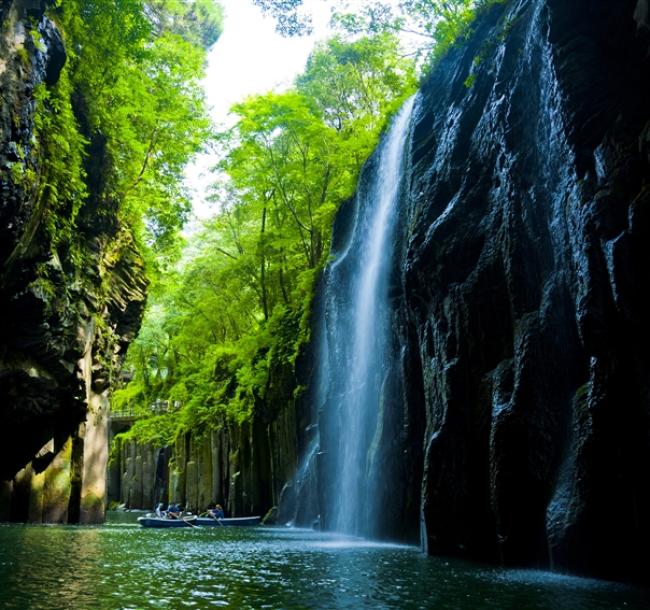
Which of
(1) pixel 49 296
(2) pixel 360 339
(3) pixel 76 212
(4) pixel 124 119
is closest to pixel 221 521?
(2) pixel 360 339

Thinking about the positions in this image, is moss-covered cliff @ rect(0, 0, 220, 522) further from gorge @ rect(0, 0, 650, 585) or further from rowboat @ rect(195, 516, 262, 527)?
rowboat @ rect(195, 516, 262, 527)

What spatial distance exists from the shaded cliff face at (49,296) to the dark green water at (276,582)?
640cm

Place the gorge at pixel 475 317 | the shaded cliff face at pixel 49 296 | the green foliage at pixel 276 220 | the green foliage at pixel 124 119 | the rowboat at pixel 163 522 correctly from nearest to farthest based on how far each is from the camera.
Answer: the gorge at pixel 475 317 → the shaded cliff face at pixel 49 296 → the green foliage at pixel 124 119 → the rowboat at pixel 163 522 → the green foliage at pixel 276 220

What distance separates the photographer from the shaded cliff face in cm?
1205

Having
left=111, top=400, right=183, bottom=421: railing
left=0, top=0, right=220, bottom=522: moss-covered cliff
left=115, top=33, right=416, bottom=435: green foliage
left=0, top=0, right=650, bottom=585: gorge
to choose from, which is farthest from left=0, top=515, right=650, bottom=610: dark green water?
left=111, top=400, right=183, bottom=421: railing

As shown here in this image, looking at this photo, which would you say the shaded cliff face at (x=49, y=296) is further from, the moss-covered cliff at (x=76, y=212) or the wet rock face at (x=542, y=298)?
the wet rock face at (x=542, y=298)

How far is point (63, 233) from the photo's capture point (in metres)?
17.3

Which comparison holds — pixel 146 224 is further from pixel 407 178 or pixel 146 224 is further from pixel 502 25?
pixel 502 25

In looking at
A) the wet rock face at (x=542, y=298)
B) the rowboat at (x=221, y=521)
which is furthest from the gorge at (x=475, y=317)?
the rowboat at (x=221, y=521)

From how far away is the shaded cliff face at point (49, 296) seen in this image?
1205 cm

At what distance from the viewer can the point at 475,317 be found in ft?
38.3

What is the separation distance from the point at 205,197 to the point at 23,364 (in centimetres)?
1793

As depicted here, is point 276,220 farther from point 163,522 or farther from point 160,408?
point 160,408

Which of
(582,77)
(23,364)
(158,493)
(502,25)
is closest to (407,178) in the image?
(502,25)
